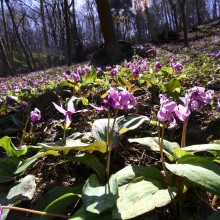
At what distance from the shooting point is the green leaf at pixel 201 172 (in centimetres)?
135

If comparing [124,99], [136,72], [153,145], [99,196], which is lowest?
[99,196]

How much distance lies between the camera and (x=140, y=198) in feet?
4.74

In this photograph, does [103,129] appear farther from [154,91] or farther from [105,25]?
[105,25]

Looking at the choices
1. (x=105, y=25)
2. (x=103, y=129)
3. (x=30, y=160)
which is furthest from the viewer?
(x=105, y=25)

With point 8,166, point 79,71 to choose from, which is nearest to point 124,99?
point 8,166

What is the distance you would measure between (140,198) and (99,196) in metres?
0.20

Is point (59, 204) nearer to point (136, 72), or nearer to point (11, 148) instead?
point (11, 148)

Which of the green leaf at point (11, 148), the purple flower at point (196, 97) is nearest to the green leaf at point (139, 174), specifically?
the purple flower at point (196, 97)

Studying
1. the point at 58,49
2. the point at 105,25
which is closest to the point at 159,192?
the point at 105,25

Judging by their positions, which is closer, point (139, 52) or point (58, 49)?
point (139, 52)

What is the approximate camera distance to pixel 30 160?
192cm

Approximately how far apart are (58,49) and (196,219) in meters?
39.5

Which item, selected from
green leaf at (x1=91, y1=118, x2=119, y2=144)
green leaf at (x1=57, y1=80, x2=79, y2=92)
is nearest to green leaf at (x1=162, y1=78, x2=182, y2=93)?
green leaf at (x1=91, y1=118, x2=119, y2=144)

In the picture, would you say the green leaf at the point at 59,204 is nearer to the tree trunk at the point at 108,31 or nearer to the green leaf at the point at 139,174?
the green leaf at the point at 139,174
